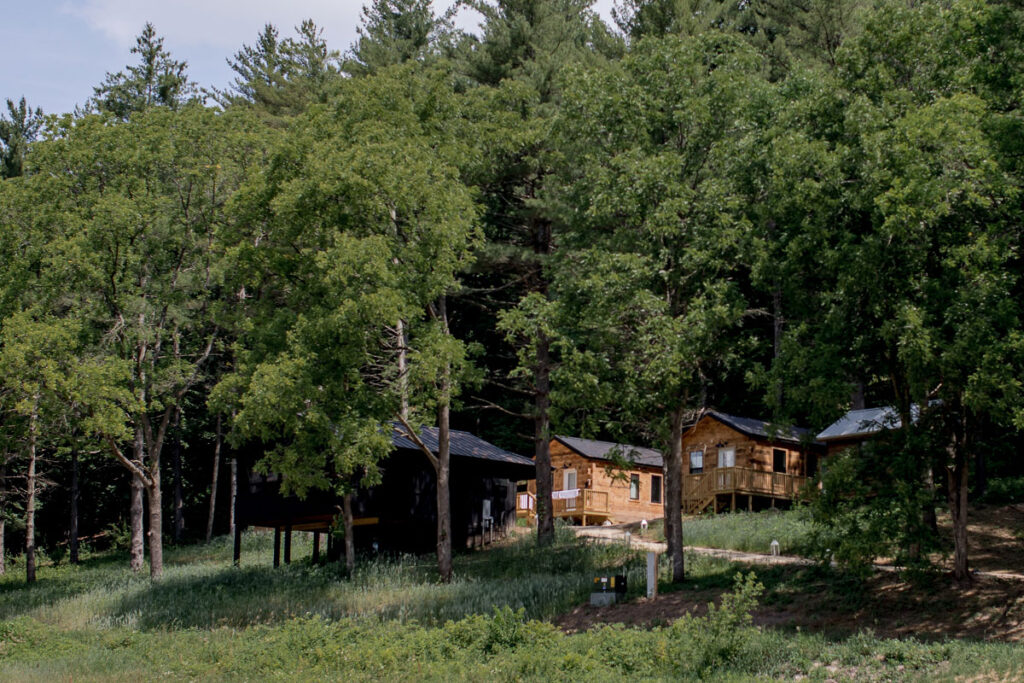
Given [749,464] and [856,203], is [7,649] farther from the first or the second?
[749,464]

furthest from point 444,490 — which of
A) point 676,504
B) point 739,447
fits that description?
point 739,447

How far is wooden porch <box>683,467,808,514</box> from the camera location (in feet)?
111

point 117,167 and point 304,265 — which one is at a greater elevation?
point 117,167

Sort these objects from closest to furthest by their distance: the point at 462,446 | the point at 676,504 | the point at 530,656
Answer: the point at 530,656
the point at 676,504
the point at 462,446

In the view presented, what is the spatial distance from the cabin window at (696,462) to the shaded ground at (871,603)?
15.9 metres

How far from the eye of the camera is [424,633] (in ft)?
52.2

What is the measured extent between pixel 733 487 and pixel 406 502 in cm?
1167

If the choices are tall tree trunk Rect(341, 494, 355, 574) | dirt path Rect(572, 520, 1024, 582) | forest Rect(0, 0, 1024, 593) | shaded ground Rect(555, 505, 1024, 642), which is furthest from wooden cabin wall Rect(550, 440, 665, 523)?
shaded ground Rect(555, 505, 1024, 642)

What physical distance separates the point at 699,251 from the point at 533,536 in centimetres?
1327

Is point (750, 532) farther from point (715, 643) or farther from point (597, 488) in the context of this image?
point (597, 488)

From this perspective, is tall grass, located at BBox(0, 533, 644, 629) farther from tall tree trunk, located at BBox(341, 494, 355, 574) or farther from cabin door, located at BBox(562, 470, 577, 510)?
cabin door, located at BBox(562, 470, 577, 510)

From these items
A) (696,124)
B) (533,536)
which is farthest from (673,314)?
(533,536)

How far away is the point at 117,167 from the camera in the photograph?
27.8 m

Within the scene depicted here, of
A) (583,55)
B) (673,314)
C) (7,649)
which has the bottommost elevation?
(7,649)
